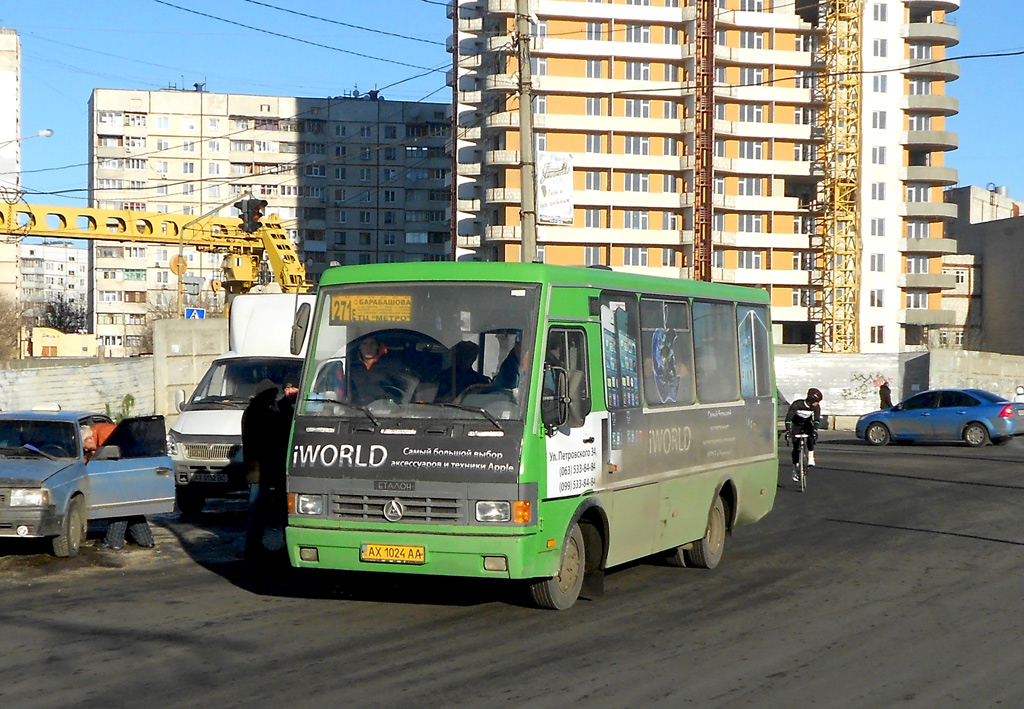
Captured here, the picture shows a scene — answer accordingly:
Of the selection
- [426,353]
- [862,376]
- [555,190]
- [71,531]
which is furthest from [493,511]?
[862,376]

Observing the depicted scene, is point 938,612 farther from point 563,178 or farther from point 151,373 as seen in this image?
point 151,373

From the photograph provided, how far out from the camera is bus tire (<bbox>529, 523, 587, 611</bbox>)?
33.5ft

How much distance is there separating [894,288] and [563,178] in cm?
7366

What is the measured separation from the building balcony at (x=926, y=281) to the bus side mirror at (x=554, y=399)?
87.4m

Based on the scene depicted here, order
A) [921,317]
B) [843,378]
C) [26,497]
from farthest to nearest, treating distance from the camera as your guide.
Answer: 1. [921,317]
2. [843,378]
3. [26,497]

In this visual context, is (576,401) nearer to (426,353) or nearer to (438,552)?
(426,353)

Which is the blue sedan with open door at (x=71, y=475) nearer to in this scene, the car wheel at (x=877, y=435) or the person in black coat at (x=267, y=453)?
the person in black coat at (x=267, y=453)

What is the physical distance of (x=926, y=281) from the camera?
303 ft

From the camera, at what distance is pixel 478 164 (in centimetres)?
9088

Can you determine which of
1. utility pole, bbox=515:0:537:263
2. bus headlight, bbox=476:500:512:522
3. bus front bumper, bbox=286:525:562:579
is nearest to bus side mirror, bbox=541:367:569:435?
bus headlight, bbox=476:500:512:522

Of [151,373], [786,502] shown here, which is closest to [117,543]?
[786,502]

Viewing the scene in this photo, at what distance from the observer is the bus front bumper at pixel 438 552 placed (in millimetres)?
9555

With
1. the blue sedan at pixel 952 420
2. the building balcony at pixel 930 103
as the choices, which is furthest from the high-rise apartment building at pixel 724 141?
the blue sedan at pixel 952 420

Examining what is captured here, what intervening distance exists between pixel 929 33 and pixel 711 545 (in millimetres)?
85892
